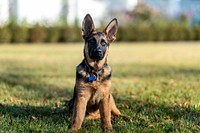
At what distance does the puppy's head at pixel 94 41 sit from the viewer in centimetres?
446

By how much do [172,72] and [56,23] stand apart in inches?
678

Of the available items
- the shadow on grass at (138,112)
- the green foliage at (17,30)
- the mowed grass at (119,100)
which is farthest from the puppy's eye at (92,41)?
the green foliage at (17,30)

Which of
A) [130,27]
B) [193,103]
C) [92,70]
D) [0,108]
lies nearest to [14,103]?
[0,108]

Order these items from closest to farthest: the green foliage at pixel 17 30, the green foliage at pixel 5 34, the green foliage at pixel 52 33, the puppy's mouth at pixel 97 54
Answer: the puppy's mouth at pixel 97 54, the green foliage at pixel 5 34, the green foliage at pixel 17 30, the green foliage at pixel 52 33

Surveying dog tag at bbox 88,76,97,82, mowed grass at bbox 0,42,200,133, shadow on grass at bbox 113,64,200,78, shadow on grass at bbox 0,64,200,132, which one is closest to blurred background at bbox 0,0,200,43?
shadow on grass at bbox 113,64,200,78

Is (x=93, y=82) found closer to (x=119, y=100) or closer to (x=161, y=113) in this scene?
(x=161, y=113)

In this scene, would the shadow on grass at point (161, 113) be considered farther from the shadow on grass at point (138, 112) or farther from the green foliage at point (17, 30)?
the green foliage at point (17, 30)

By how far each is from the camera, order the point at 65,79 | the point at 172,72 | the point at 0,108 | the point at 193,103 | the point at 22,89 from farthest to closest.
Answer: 1. the point at 172,72
2. the point at 65,79
3. the point at 22,89
4. the point at 193,103
5. the point at 0,108

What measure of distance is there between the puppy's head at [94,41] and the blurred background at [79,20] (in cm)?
2058

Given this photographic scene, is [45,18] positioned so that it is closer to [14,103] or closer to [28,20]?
[28,20]

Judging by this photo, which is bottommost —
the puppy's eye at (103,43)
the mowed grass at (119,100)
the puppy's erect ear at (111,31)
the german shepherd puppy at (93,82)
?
the mowed grass at (119,100)

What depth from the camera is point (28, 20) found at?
28375 mm

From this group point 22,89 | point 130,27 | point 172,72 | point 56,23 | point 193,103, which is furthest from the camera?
point 130,27

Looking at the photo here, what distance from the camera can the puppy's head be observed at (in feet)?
14.6
